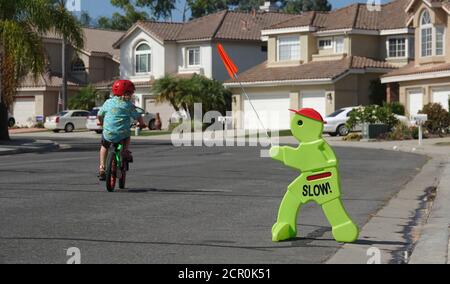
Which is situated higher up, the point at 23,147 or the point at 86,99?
the point at 86,99

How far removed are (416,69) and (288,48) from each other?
11.8m

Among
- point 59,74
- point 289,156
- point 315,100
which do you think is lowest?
point 289,156

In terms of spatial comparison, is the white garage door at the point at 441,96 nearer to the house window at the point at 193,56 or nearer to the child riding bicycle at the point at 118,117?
the house window at the point at 193,56

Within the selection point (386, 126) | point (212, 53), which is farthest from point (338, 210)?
point (212, 53)

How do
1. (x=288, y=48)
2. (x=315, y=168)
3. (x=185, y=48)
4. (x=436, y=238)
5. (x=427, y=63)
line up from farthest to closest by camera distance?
(x=185, y=48) → (x=288, y=48) → (x=427, y=63) → (x=436, y=238) → (x=315, y=168)

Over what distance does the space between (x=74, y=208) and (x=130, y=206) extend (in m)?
0.84

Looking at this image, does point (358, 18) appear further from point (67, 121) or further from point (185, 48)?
point (67, 121)

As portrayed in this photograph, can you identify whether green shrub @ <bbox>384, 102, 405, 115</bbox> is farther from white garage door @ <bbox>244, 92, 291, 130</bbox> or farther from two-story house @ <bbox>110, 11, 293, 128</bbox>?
two-story house @ <bbox>110, 11, 293, 128</bbox>

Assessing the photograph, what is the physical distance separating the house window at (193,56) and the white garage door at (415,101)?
58.9 ft

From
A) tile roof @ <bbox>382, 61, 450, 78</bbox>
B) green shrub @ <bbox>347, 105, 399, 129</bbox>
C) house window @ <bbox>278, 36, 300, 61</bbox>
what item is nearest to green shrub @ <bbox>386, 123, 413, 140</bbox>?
green shrub @ <bbox>347, 105, 399, 129</bbox>

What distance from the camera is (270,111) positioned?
174 feet

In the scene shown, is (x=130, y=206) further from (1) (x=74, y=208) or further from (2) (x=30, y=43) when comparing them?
(2) (x=30, y=43)

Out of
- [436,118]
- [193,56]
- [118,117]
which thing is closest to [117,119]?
[118,117]
